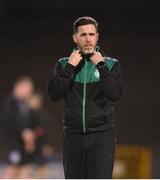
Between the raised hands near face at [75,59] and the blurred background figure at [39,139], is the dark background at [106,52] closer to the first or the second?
the blurred background figure at [39,139]

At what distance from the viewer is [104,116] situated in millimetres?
3236

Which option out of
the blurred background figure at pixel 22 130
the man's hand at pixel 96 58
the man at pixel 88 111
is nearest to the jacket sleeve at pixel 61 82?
the man at pixel 88 111

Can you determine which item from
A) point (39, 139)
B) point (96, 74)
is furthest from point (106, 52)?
point (96, 74)

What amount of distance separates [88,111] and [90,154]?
0.21 metres

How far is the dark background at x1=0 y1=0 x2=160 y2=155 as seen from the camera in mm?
8086

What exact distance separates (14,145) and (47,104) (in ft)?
2.48

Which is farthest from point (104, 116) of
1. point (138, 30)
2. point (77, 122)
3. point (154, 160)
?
point (138, 30)

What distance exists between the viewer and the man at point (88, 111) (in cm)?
321

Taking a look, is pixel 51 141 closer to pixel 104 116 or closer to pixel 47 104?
pixel 47 104

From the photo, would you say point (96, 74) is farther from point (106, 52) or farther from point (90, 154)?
point (106, 52)

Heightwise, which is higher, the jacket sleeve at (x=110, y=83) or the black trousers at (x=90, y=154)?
the jacket sleeve at (x=110, y=83)

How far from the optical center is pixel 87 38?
10.6 feet

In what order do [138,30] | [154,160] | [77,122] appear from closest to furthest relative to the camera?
[77,122]
[154,160]
[138,30]

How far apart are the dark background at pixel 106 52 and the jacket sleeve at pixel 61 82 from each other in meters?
4.86
